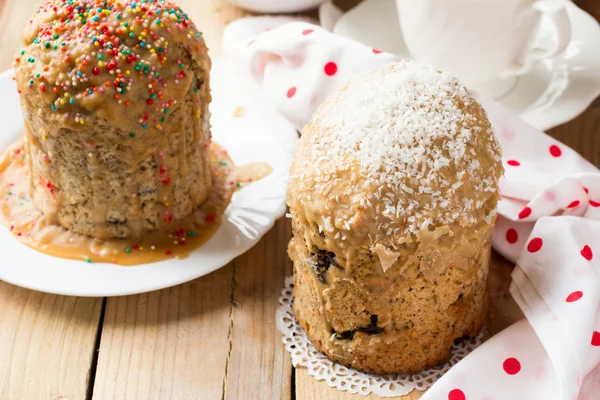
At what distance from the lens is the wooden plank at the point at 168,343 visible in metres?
1.44

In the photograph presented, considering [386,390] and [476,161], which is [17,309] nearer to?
[386,390]

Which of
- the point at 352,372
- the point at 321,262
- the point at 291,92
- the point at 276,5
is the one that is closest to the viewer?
the point at 321,262

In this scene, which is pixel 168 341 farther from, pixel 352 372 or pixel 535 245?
pixel 535 245

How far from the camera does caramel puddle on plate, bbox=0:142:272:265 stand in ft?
5.36

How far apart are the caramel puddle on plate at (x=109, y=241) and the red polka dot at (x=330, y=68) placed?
26cm

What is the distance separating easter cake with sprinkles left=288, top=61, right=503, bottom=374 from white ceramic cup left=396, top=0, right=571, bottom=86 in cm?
42

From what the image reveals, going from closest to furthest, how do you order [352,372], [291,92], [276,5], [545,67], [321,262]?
[321,262] → [352,372] → [291,92] → [545,67] → [276,5]

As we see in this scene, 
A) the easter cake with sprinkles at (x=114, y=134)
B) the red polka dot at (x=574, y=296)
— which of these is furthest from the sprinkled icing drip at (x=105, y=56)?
the red polka dot at (x=574, y=296)

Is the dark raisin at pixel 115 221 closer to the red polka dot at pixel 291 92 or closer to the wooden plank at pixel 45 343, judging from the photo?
the wooden plank at pixel 45 343

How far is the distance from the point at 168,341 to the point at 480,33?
3.33 ft

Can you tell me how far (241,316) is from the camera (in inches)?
62.6

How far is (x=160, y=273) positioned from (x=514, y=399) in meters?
0.71

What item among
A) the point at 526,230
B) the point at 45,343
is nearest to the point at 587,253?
the point at 526,230

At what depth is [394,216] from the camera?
4.17 feet
